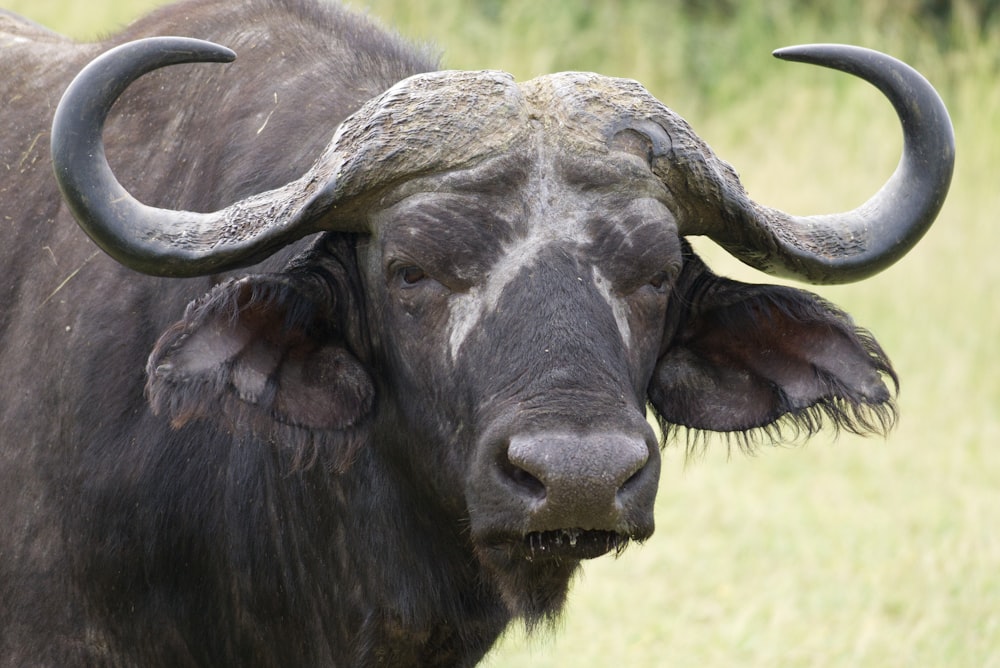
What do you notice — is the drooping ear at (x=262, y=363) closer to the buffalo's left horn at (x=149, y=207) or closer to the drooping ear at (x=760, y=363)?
the buffalo's left horn at (x=149, y=207)

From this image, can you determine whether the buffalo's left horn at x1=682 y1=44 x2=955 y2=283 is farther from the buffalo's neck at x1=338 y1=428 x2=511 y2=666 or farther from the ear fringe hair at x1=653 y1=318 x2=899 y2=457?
the buffalo's neck at x1=338 y1=428 x2=511 y2=666

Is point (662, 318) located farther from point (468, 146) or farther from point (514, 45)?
point (514, 45)

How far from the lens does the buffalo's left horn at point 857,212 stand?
170 inches

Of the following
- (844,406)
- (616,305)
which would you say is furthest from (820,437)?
(616,305)

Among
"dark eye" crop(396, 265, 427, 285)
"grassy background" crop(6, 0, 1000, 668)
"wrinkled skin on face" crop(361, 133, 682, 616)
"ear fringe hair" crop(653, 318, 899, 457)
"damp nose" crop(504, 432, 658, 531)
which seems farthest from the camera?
"grassy background" crop(6, 0, 1000, 668)

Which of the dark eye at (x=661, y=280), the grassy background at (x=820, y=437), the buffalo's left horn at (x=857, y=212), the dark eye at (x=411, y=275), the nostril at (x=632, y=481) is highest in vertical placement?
the buffalo's left horn at (x=857, y=212)

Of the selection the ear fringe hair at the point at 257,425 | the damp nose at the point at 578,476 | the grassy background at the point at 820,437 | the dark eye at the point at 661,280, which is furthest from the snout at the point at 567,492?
the grassy background at the point at 820,437

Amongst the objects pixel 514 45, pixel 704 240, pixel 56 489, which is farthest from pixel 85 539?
pixel 514 45

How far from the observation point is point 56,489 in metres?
4.64

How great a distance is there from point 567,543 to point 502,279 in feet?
2.49

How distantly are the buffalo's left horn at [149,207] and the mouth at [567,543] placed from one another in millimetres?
1145

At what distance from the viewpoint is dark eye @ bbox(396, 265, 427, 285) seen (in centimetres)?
416

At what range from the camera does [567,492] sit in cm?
366

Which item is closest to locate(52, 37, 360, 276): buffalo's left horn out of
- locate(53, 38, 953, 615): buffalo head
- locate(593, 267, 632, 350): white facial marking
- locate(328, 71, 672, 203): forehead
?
locate(53, 38, 953, 615): buffalo head
